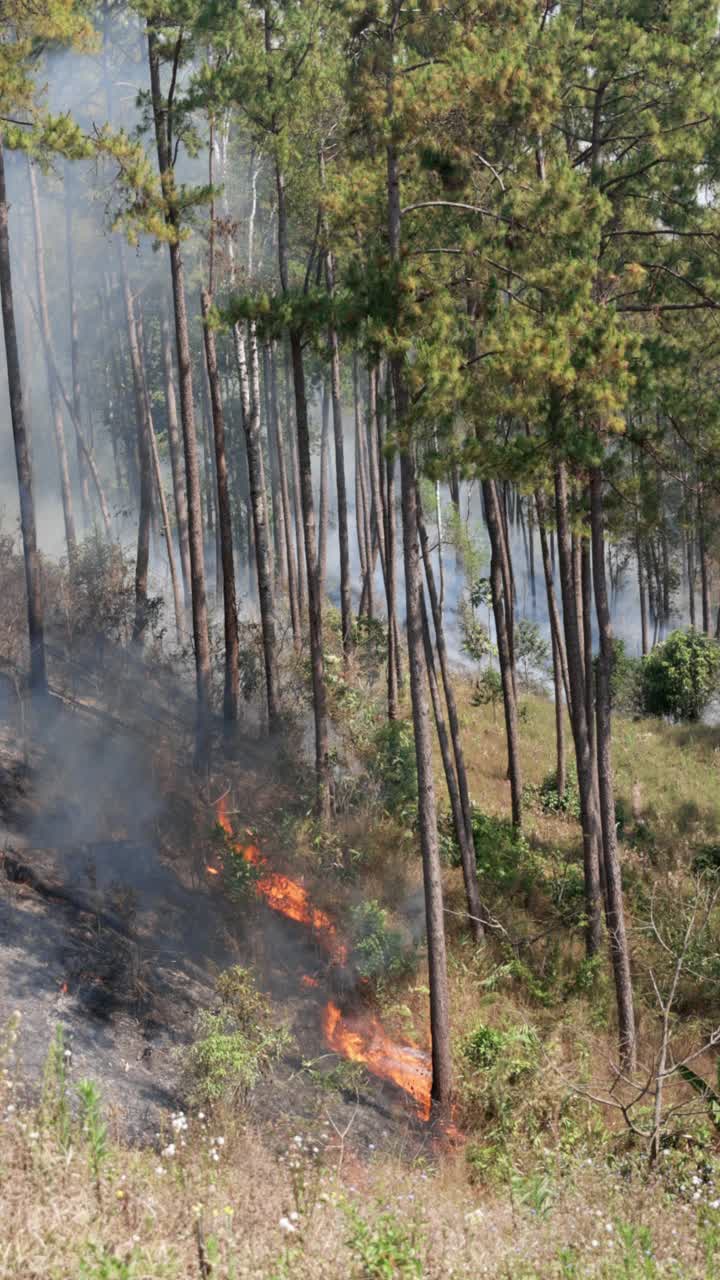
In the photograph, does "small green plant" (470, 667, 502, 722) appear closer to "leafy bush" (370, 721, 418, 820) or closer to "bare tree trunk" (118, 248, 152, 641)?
"leafy bush" (370, 721, 418, 820)

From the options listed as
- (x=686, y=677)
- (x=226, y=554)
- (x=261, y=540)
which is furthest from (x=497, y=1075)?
(x=686, y=677)

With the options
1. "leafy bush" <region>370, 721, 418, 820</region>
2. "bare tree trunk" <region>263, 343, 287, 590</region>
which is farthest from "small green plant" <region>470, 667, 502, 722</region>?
"leafy bush" <region>370, 721, 418, 820</region>

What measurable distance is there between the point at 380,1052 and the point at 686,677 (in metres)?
19.6

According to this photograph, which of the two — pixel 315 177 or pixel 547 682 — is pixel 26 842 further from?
pixel 547 682

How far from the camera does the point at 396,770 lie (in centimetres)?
1836

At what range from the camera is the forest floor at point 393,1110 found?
5.41 metres

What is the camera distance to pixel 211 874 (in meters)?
13.5

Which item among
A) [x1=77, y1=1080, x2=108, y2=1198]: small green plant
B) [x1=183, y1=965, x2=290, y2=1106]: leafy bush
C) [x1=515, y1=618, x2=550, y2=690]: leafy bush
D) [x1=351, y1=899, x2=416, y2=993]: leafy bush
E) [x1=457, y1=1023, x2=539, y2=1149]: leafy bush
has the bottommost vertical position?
[x1=515, y1=618, x2=550, y2=690]: leafy bush

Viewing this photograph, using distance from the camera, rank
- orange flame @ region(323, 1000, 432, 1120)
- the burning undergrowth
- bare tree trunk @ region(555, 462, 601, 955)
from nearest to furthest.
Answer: the burning undergrowth
orange flame @ region(323, 1000, 432, 1120)
bare tree trunk @ region(555, 462, 601, 955)

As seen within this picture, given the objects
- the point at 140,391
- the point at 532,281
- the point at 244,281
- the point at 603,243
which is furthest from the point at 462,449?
the point at 140,391

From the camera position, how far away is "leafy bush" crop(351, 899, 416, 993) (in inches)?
507

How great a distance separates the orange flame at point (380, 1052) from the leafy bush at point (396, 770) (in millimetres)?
5361

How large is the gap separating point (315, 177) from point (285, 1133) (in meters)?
17.6

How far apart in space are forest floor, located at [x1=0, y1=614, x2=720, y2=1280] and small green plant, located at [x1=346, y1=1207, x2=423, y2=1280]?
15mm
